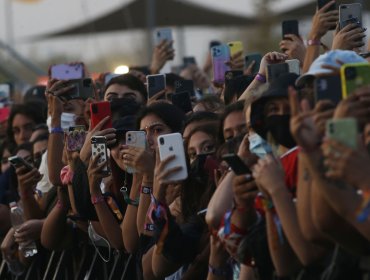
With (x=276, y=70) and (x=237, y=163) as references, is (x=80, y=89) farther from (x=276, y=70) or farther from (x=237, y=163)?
(x=237, y=163)

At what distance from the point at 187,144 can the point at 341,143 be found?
292 centimetres

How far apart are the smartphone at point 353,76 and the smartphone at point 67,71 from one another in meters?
5.62

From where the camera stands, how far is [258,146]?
6969 mm

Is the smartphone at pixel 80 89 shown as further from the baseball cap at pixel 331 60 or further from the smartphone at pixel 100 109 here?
the baseball cap at pixel 331 60

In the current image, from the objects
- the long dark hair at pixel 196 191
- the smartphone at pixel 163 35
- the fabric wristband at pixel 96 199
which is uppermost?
the smartphone at pixel 163 35

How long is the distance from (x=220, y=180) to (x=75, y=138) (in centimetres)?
254

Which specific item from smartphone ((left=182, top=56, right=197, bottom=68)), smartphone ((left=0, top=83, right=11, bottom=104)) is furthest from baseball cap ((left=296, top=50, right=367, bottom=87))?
smartphone ((left=0, top=83, right=11, bottom=104))

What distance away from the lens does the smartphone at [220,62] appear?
10961 mm

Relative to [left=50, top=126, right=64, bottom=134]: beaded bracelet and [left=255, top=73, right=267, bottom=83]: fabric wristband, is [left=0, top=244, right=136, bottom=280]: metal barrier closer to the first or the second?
[left=50, top=126, right=64, bottom=134]: beaded bracelet

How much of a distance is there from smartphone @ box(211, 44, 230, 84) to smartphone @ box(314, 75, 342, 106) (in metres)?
4.49

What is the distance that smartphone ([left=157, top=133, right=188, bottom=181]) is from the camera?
761 centimetres

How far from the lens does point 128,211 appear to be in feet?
29.3

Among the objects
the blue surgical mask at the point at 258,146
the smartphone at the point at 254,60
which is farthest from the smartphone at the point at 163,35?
the blue surgical mask at the point at 258,146

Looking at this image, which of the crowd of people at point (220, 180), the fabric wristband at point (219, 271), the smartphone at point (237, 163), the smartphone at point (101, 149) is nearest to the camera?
the crowd of people at point (220, 180)
